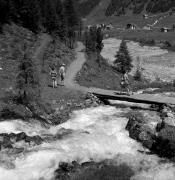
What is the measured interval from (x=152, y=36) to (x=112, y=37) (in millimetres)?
20632

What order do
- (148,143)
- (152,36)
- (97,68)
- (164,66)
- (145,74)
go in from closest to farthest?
(148,143), (97,68), (145,74), (164,66), (152,36)

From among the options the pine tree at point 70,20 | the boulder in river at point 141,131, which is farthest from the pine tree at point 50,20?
the boulder in river at point 141,131

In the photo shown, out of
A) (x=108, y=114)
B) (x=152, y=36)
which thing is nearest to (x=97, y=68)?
(x=108, y=114)

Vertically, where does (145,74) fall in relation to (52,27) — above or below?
below

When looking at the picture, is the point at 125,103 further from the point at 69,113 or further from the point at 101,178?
the point at 101,178

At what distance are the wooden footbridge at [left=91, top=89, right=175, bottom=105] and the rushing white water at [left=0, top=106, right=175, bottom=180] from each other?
4422 mm

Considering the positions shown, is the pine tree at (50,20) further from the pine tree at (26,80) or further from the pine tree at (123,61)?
the pine tree at (26,80)

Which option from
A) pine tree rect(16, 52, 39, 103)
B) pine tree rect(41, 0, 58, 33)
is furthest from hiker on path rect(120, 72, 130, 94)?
pine tree rect(41, 0, 58, 33)

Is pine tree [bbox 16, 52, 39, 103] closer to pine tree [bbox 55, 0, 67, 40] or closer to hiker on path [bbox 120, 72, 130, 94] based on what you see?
hiker on path [bbox 120, 72, 130, 94]

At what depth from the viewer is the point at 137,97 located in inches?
1677

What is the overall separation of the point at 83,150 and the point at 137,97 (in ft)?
48.7

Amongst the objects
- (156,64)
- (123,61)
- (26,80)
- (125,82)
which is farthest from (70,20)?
(26,80)

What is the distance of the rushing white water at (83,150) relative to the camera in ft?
85.8

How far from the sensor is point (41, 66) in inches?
2250
